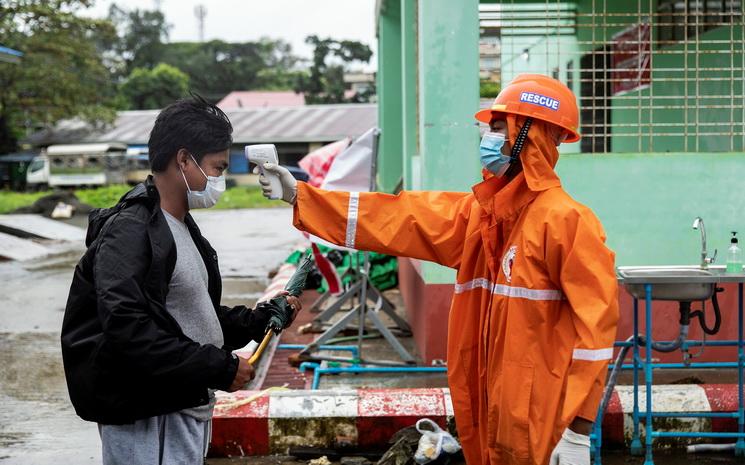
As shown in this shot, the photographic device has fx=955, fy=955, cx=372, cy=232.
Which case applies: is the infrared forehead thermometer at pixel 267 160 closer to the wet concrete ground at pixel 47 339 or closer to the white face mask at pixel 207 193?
the white face mask at pixel 207 193

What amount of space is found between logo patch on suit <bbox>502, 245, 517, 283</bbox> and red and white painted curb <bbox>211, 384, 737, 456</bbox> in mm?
2339

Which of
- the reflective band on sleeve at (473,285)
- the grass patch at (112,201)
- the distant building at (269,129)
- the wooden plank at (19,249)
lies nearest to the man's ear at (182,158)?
the reflective band on sleeve at (473,285)

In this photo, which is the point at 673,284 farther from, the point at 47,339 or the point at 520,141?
the point at 47,339

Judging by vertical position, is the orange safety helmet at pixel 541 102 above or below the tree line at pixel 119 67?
below

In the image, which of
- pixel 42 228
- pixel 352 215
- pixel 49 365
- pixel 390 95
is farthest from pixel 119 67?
pixel 352 215

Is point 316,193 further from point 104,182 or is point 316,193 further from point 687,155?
point 104,182

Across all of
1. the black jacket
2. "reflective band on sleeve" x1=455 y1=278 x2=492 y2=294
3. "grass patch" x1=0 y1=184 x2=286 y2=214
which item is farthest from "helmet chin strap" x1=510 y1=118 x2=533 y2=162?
"grass patch" x1=0 y1=184 x2=286 y2=214

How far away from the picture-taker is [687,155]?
7121 mm

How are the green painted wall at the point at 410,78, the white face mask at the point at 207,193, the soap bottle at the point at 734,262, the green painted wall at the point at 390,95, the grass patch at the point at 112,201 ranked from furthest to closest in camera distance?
the grass patch at the point at 112,201
the green painted wall at the point at 390,95
the green painted wall at the point at 410,78
the soap bottle at the point at 734,262
the white face mask at the point at 207,193

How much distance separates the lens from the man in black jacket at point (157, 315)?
2.73m

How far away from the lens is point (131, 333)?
8.85ft

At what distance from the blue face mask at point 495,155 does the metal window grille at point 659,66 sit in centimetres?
326

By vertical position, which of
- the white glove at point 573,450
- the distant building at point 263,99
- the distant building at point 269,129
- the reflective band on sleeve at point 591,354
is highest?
the distant building at point 263,99

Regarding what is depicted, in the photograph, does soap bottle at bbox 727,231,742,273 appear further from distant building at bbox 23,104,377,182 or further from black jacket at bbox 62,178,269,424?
distant building at bbox 23,104,377,182
